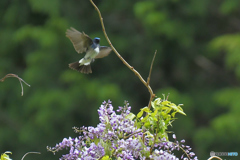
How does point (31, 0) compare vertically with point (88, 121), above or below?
above

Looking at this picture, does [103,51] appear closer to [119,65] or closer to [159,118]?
[159,118]

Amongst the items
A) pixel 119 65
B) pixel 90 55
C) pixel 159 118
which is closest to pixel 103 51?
pixel 90 55

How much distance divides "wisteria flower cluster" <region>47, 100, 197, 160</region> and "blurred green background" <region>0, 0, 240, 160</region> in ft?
15.4

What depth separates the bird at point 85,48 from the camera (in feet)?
4.62

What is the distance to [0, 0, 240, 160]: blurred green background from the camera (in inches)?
235

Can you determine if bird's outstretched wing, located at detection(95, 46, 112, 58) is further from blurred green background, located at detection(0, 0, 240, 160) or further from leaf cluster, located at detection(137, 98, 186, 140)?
blurred green background, located at detection(0, 0, 240, 160)

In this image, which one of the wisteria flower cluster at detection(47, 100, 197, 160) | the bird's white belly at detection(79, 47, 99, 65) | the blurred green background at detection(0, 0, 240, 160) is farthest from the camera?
the blurred green background at detection(0, 0, 240, 160)

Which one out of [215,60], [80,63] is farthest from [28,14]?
[80,63]

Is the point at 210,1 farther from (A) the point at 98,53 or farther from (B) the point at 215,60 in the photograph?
(A) the point at 98,53

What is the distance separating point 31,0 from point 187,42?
2011 millimetres

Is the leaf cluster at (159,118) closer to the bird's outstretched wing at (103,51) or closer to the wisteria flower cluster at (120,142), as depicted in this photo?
the wisteria flower cluster at (120,142)

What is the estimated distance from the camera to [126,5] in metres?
6.59

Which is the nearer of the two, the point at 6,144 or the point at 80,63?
the point at 80,63

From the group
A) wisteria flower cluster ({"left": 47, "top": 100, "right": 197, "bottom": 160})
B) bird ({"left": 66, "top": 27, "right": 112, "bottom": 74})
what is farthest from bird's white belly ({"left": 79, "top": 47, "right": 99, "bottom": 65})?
wisteria flower cluster ({"left": 47, "top": 100, "right": 197, "bottom": 160})
